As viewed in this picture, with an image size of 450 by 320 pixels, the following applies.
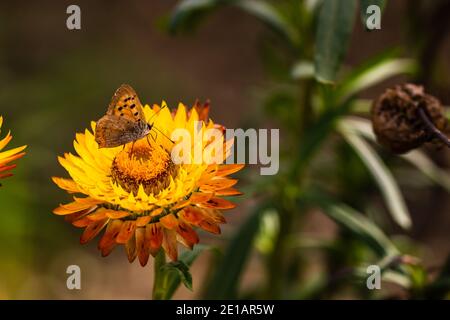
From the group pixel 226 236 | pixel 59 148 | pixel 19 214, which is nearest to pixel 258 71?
pixel 59 148

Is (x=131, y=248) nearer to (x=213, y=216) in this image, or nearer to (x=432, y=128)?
(x=213, y=216)

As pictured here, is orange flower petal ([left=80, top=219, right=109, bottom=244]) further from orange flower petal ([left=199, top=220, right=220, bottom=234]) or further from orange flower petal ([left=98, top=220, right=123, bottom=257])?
orange flower petal ([left=199, top=220, right=220, bottom=234])

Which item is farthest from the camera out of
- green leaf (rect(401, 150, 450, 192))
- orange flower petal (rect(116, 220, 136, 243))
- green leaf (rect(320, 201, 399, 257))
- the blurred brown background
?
the blurred brown background

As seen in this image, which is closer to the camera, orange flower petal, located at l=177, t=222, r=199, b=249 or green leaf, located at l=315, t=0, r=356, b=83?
orange flower petal, located at l=177, t=222, r=199, b=249

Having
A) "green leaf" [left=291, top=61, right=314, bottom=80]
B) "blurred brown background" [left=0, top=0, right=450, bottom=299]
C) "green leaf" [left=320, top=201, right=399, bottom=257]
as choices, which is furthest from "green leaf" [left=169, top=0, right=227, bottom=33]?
"green leaf" [left=320, top=201, right=399, bottom=257]

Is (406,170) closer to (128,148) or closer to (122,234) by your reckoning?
(128,148)
